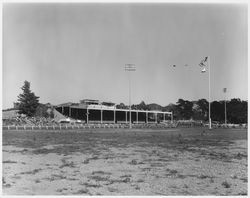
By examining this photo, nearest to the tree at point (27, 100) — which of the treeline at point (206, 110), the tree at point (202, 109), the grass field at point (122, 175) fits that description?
the treeline at point (206, 110)

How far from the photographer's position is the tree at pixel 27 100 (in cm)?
7988

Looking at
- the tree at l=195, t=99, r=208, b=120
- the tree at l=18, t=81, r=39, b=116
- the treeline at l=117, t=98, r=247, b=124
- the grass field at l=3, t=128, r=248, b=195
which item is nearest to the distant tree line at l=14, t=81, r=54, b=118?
the tree at l=18, t=81, r=39, b=116

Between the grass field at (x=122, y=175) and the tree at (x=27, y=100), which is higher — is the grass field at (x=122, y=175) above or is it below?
below

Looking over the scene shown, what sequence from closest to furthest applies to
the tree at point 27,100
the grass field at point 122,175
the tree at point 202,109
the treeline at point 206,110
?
the grass field at point 122,175 < the tree at point 27,100 < the treeline at point 206,110 < the tree at point 202,109

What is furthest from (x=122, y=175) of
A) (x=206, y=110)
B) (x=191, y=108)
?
(x=191, y=108)

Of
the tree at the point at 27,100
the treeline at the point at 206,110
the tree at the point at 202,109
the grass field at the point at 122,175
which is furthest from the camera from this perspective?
the tree at the point at 202,109

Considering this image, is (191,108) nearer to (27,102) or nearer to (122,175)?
(27,102)

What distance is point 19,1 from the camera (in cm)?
1005

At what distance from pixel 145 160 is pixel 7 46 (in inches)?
255

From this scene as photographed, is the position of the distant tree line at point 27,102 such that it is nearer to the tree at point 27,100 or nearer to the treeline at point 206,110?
the tree at point 27,100

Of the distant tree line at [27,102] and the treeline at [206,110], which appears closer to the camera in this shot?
the distant tree line at [27,102]

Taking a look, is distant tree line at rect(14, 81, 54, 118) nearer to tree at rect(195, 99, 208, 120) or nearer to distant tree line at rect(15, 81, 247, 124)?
distant tree line at rect(15, 81, 247, 124)

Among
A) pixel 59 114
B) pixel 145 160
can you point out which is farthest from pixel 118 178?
pixel 59 114

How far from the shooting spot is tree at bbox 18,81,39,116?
79875 millimetres
